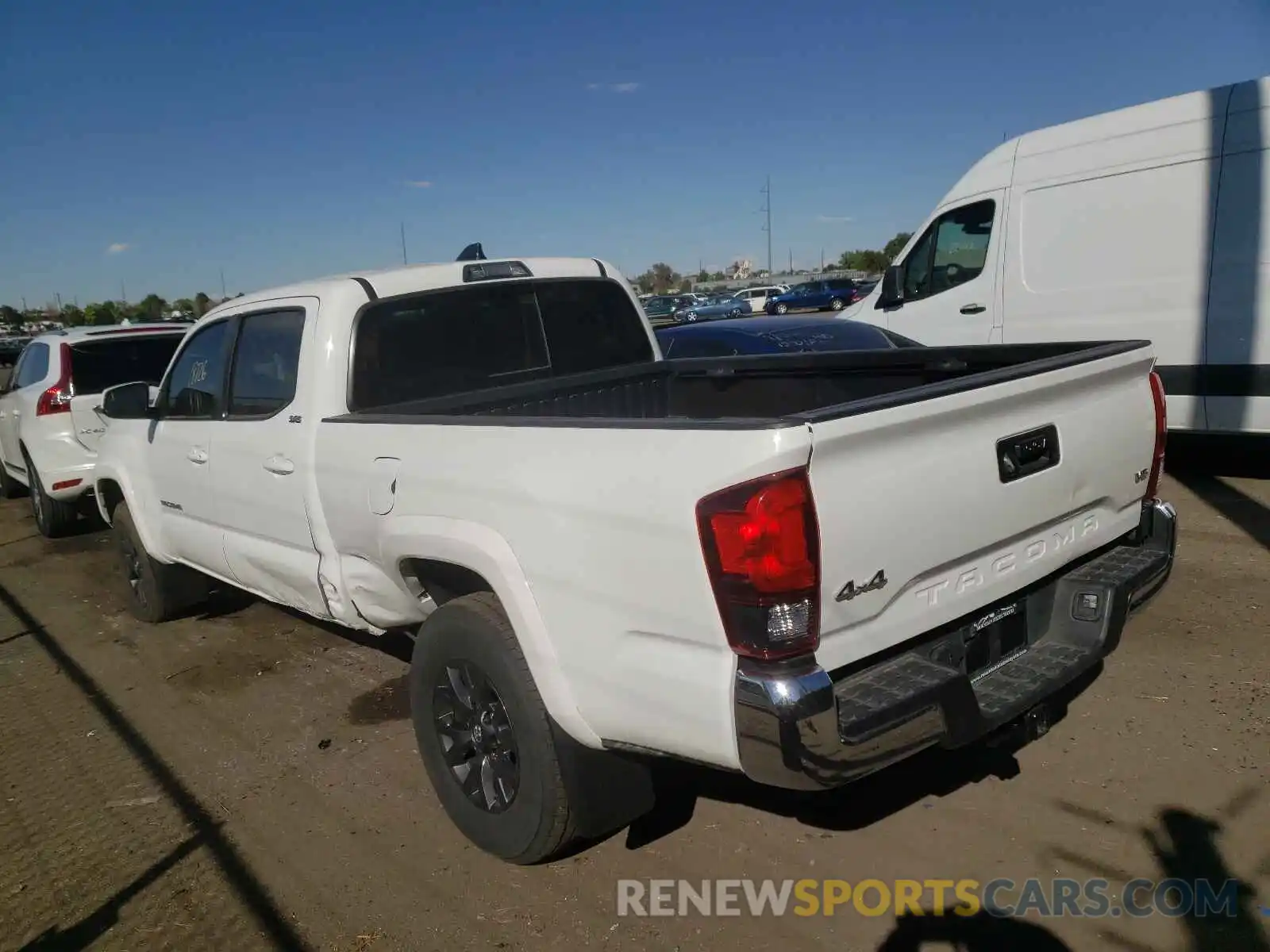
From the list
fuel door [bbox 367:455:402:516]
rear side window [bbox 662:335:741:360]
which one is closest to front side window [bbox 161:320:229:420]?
fuel door [bbox 367:455:402:516]

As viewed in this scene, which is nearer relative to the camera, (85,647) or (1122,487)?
(1122,487)

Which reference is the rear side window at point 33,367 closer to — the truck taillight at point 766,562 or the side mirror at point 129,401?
the side mirror at point 129,401

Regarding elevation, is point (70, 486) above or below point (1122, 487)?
below

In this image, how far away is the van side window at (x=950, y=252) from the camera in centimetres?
848

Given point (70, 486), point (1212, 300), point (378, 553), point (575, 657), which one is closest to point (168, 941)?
point (378, 553)

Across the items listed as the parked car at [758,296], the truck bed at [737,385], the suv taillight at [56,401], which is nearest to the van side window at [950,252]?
the truck bed at [737,385]

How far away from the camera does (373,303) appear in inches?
157

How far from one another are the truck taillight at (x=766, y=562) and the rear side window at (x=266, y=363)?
7.89 feet

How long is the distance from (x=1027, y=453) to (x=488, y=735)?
1.89m

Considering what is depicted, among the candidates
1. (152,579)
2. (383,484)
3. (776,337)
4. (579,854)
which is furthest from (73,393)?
(579,854)

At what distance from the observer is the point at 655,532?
Result: 2367mm

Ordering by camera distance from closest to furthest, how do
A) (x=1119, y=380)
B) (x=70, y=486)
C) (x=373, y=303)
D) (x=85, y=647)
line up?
(x=1119, y=380) → (x=373, y=303) → (x=85, y=647) → (x=70, y=486)

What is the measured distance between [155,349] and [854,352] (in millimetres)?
6655

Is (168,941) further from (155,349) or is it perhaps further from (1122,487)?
(155,349)
